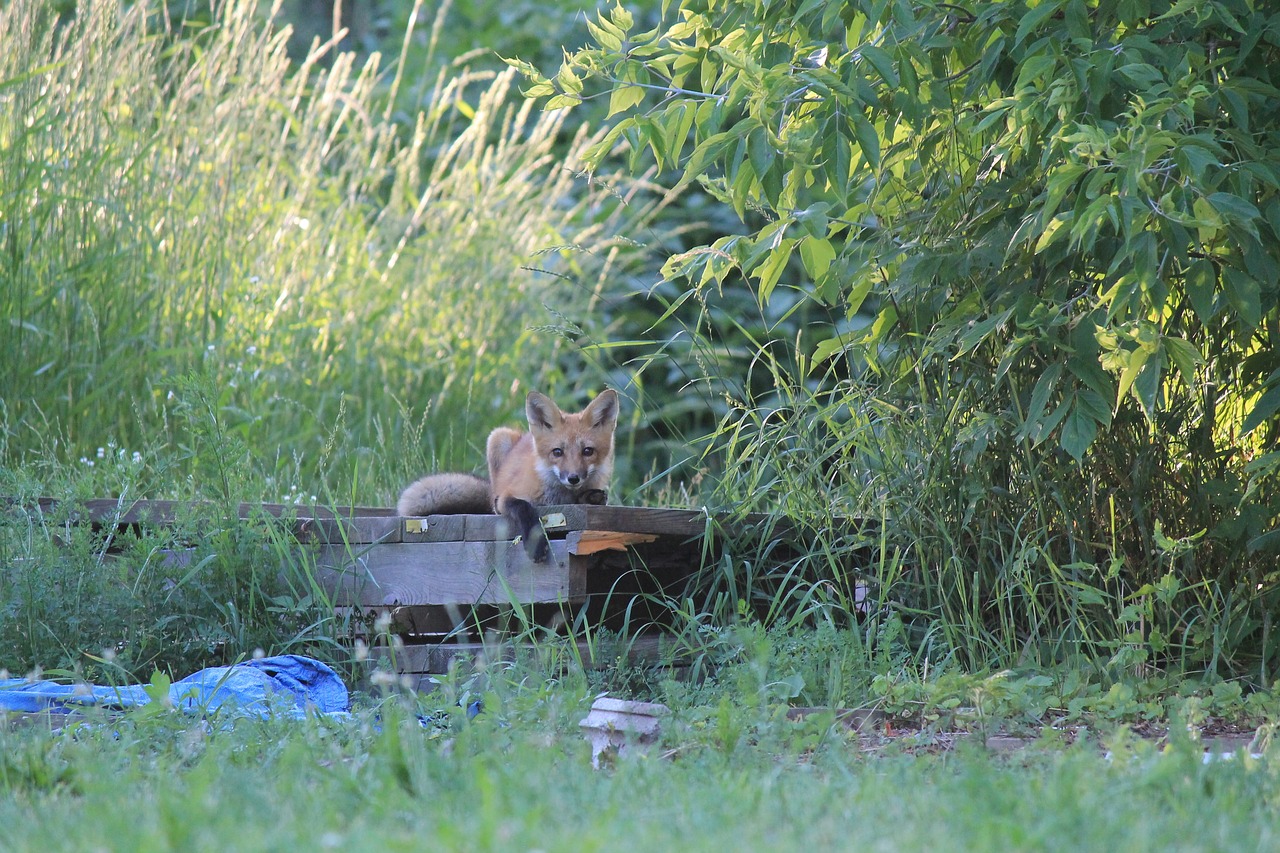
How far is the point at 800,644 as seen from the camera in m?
3.66

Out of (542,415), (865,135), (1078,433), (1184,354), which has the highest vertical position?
(865,135)

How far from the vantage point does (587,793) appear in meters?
2.20

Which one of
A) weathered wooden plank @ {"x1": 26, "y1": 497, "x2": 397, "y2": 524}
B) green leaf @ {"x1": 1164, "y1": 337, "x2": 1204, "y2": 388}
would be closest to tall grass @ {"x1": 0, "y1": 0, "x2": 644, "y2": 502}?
weathered wooden plank @ {"x1": 26, "y1": 497, "x2": 397, "y2": 524}

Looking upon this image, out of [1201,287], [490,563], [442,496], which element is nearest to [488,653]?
[490,563]

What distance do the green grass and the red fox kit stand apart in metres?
1.86

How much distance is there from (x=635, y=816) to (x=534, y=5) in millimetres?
10679

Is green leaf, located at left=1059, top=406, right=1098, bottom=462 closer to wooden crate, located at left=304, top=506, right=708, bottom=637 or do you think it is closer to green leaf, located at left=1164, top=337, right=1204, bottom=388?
green leaf, located at left=1164, top=337, right=1204, bottom=388

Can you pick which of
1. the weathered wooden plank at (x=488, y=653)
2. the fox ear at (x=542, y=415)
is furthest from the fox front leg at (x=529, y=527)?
the fox ear at (x=542, y=415)

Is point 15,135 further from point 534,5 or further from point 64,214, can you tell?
point 534,5

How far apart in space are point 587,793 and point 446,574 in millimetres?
1972

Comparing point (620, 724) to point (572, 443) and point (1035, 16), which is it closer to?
point (1035, 16)

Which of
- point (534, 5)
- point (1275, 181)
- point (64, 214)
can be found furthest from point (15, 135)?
point (534, 5)

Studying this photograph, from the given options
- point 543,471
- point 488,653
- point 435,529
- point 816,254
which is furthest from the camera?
point 543,471

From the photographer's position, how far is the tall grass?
553 centimetres
